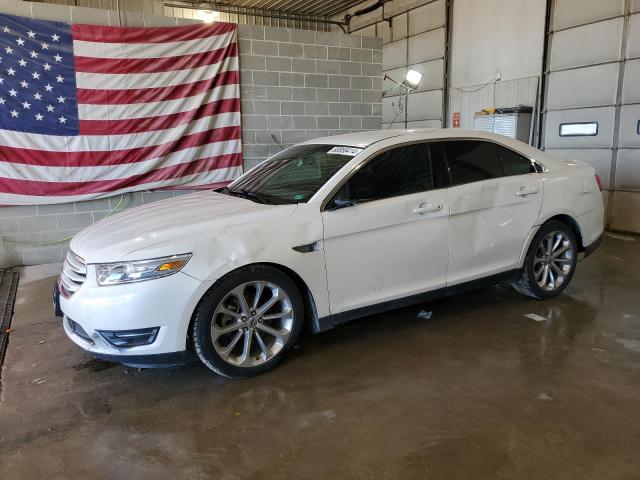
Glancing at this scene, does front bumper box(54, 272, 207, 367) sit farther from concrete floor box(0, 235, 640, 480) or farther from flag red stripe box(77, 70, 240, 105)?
flag red stripe box(77, 70, 240, 105)

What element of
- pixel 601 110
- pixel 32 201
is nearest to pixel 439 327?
pixel 32 201

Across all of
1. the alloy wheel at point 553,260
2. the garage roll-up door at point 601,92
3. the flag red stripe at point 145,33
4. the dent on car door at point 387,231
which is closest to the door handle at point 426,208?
the dent on car door at point 387,231

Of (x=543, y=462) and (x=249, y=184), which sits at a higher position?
(x=249, y=184)

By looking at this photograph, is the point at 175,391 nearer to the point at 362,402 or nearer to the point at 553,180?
the point at 362,402

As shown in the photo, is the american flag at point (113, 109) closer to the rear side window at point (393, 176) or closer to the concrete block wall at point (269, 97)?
the concrete block wall at point (269, 97)

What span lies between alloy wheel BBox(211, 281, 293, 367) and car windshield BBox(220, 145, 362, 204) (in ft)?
2.15

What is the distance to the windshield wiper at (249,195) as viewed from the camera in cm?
352

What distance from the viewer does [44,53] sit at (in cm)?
583

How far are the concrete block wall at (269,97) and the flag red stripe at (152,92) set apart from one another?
1.01 feet

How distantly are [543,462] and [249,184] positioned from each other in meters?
2.76

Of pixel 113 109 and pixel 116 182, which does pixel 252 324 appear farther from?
pixel 113 109

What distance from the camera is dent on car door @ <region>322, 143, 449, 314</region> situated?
A: 332cm

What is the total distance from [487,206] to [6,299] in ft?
15.2

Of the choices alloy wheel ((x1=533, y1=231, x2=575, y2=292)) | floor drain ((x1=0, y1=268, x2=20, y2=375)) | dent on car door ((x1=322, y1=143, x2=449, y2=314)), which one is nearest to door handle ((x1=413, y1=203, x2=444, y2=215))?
dent on car door ((x1=322, y1=143, x2=449, y2=314))
